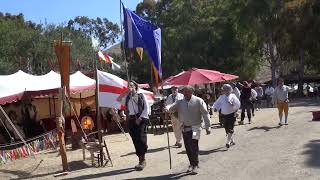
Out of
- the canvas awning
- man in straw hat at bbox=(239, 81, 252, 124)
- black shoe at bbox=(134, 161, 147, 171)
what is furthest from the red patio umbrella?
black shoe at bbox=(134, 161, 147, 171)

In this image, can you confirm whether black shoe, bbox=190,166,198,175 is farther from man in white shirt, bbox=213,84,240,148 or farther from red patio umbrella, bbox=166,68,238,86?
red patio umbrella, bbox=166,68,238,86

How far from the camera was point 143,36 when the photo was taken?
44.0 feet

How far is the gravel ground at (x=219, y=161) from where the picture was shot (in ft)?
35.9

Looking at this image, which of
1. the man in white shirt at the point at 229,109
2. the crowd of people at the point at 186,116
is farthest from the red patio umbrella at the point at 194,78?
the man in white shirt at the point at 229,109

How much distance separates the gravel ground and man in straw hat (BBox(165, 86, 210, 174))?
0.38 meters

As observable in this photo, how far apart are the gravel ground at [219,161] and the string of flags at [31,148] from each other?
0.19 meters

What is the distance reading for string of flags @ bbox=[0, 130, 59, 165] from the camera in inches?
602

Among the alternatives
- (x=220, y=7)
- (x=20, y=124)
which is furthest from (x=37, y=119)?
(x=220, y=7)

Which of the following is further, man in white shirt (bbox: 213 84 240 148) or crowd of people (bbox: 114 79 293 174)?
man in white shirt (bbox: 213 84 240 148)

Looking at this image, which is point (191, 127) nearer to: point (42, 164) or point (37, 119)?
point (42, 164)

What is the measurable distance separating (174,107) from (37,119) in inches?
514

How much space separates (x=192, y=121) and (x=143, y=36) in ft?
10.3

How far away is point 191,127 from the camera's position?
11.1m

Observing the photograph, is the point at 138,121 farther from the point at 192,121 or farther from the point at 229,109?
the point at 229,109
